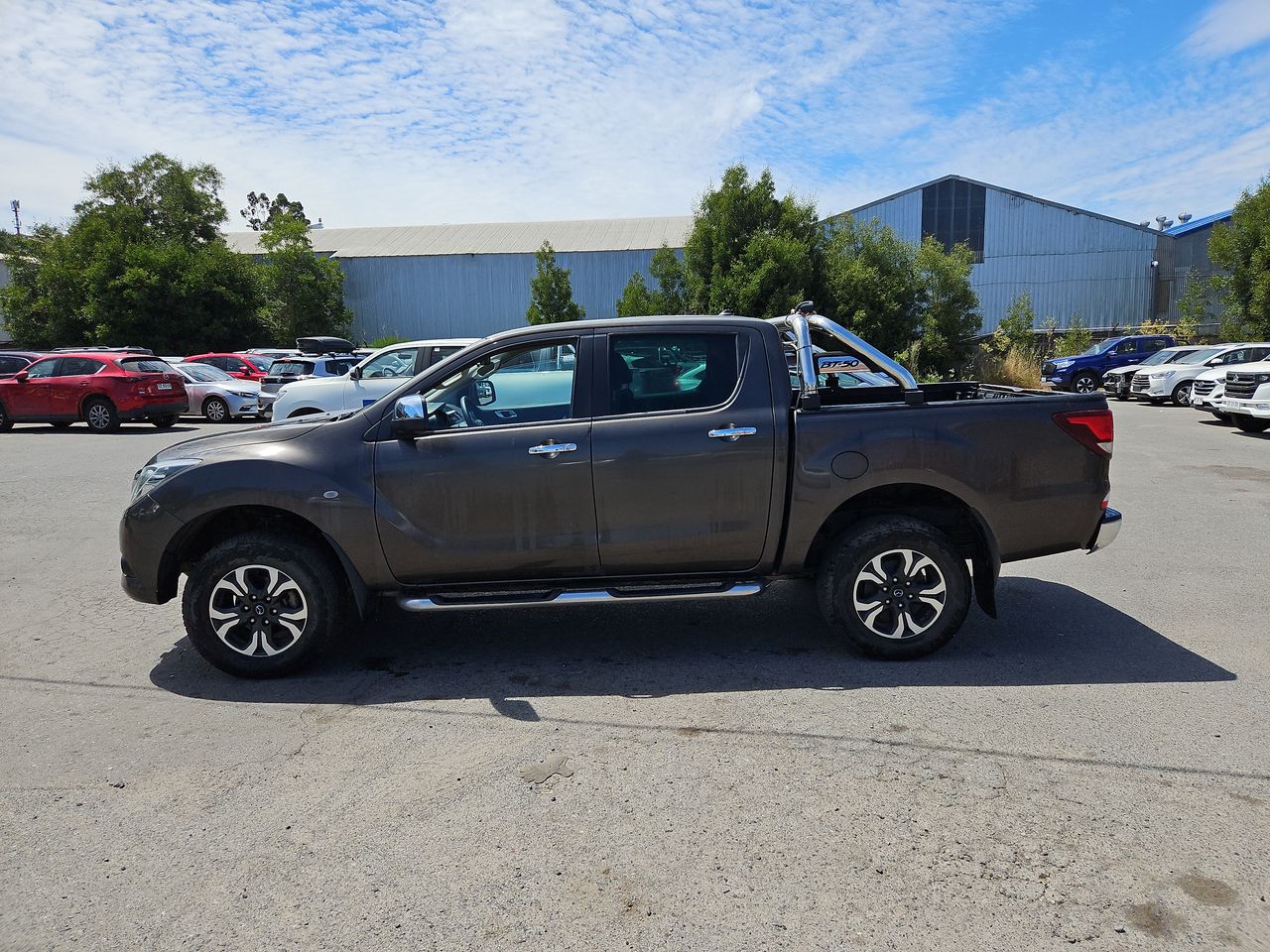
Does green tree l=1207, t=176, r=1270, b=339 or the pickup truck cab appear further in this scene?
green tree l=1207, t=176, r=1270, b=339

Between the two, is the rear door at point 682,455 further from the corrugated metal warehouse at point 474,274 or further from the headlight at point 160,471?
the corrugated metal warehouse at point 474,274

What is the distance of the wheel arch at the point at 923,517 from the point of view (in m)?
5.00

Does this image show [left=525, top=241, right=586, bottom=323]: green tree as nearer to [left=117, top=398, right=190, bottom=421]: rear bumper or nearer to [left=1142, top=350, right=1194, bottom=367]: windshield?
[left=117, top=398, right=190, bottom=421]: rear bumper

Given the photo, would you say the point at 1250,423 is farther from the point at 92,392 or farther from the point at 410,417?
the point at 92,392

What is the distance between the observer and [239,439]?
5074mm

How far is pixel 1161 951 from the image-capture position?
8.54ft

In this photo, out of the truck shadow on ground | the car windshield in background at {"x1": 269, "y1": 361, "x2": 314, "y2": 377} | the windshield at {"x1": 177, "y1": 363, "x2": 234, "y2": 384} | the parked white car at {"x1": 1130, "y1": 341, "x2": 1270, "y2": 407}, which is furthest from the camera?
the parked white car at {"x1": 1130, "y1": 341, "x2": 1270, "y2": 407}

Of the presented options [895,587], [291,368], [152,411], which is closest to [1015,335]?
[291,368]

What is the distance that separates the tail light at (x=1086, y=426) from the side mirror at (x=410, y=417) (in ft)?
11.4

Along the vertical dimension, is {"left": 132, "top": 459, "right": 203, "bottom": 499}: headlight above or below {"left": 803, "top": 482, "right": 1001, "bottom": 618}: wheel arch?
above

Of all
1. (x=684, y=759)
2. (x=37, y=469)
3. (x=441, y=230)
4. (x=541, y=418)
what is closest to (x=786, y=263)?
(x=37, y=469)

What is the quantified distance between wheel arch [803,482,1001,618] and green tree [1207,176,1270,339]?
30.0 meters

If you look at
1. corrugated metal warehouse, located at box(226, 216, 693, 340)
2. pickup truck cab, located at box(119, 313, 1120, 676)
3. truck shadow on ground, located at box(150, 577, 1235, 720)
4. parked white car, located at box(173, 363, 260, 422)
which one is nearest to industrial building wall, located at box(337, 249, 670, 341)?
corrugated metal warehouse, located at box(226, 216, 693, 340)

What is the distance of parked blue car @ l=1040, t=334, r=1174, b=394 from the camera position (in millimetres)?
27656
